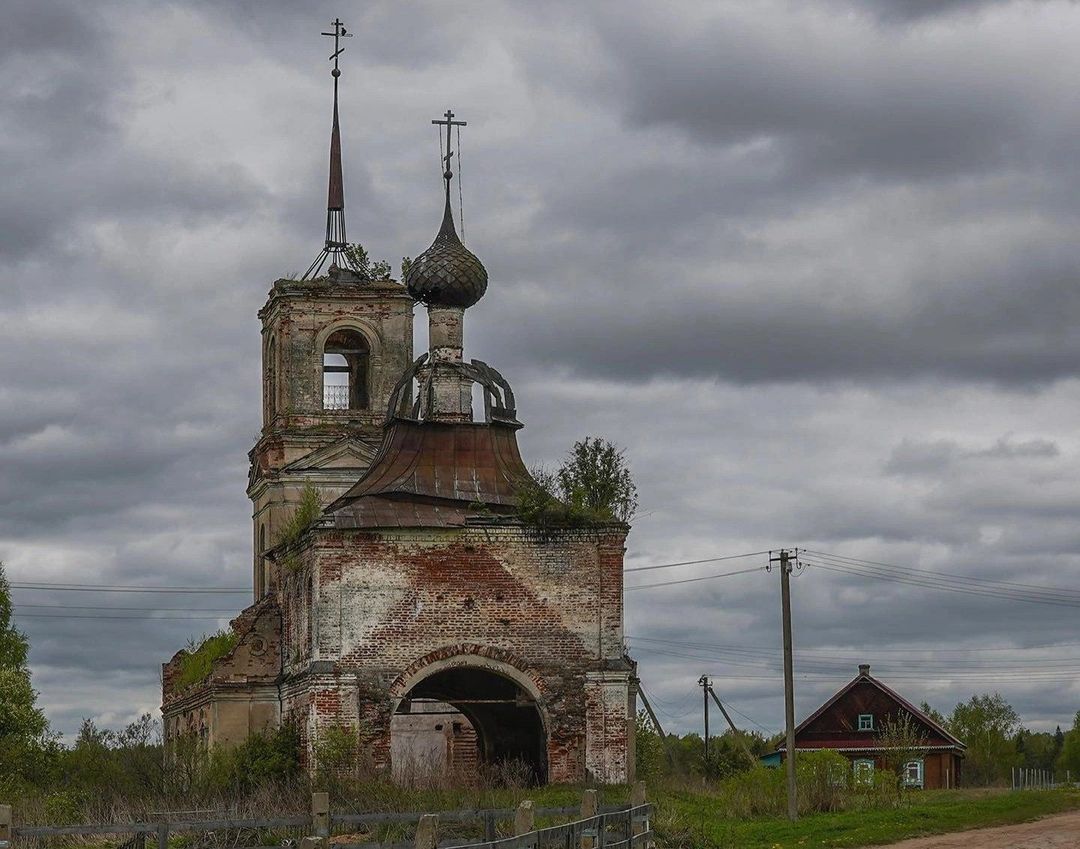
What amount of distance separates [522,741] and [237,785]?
716 cm

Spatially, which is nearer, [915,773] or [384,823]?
[384,823]

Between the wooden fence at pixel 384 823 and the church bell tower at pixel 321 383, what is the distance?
23.0 meters

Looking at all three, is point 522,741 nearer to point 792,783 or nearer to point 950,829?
point 792,783

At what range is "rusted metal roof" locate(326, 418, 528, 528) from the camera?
35.7 meters

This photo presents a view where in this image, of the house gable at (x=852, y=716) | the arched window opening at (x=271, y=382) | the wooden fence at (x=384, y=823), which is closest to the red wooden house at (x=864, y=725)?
the house gable at (x=852, y=716)

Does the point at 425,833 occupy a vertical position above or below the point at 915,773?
above

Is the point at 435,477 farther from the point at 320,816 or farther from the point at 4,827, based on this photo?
the point at 4,827

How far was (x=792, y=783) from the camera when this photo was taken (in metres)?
33.7

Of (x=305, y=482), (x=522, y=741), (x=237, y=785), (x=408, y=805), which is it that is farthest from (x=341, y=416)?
(x=408, y=805)

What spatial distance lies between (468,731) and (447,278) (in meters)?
9.34

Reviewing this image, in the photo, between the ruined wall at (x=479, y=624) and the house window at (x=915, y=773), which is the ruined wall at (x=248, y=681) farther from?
the house window at (x=915, y=773)

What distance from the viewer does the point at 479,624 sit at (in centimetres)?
3534

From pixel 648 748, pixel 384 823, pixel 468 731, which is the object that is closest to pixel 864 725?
pixel 648 748

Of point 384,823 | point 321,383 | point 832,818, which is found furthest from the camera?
point 321,383
